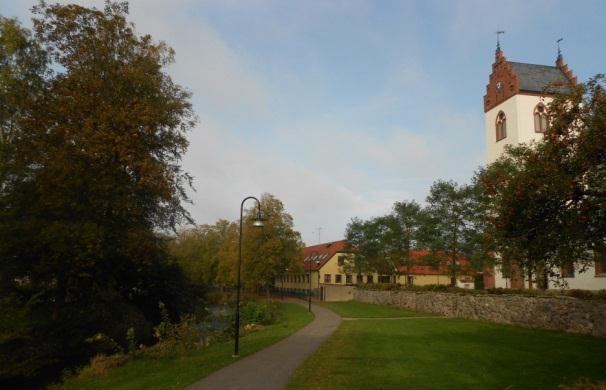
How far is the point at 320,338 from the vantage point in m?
20.7

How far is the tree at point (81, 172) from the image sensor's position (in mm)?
20578

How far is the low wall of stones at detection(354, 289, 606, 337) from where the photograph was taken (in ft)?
67.2

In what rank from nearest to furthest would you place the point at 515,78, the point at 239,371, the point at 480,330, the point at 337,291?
the point at 239,371, the point at 480,330, the point at 515,78, the point at 337,291

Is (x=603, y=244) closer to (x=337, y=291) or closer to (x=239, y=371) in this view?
(x=239, y=371)

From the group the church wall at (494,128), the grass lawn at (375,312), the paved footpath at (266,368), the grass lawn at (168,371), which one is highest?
the church wall at (494,128)

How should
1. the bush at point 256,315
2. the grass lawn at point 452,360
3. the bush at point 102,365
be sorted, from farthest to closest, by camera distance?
the bush at point 256,315
the bush at point 102,365
the grass lawn at point 452,360

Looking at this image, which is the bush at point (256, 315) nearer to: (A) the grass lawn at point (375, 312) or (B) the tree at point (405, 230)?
(A) the grass lawn at point (375, 312)

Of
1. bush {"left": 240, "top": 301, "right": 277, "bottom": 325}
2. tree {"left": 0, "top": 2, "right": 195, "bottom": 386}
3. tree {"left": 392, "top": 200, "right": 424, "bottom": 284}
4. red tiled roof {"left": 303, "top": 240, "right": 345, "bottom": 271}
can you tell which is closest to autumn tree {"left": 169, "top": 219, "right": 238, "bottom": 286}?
red tiled roof {"left": 303, "top": 240, "right": 345, "bottom": 271}

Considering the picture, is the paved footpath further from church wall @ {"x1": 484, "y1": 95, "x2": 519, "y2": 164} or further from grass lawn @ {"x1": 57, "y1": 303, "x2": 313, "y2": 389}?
church wall @ {"x1": 484, "y1": 95, "x2": 519, "y2": 164}

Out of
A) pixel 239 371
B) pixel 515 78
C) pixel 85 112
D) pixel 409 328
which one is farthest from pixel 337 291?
pixel 239 371

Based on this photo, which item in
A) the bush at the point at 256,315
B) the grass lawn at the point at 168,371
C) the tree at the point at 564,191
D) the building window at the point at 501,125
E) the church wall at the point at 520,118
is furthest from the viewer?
the building window at the point at 501,125

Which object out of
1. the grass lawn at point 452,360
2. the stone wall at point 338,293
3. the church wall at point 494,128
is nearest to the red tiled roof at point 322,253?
the stone wall at point 338,293

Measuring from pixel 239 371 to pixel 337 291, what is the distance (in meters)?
46.5

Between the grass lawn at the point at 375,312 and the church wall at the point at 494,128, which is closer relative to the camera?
the grass lawn at the point at 375,312
